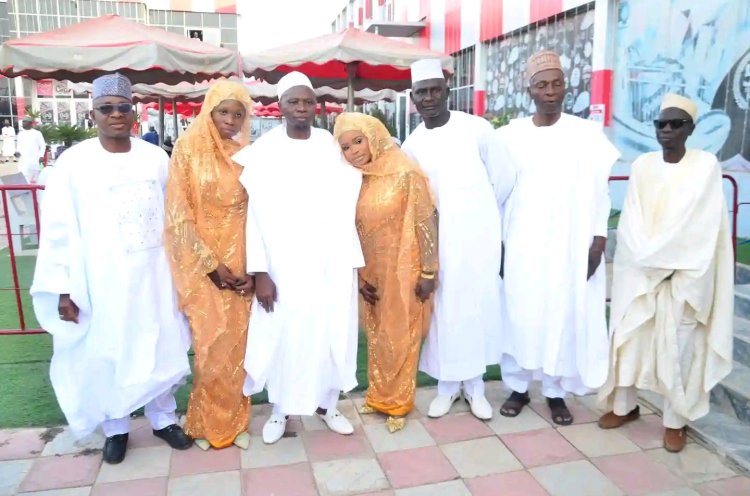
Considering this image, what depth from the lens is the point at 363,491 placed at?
2773mm

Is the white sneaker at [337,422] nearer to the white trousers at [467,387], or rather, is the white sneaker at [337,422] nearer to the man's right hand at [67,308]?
the white trousers at [467,387]

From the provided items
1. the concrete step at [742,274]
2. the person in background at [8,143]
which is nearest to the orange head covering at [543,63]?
the concrete step at [742,274]

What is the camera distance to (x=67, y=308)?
9.11 ft

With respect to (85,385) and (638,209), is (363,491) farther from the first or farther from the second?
(638,209)

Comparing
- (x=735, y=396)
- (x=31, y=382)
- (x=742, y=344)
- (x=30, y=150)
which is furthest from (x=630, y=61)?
(x=30, y=150)

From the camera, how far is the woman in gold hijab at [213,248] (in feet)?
9.23

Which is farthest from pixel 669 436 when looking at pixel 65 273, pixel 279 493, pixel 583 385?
pixel 65 273

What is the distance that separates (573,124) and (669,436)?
1.69 metres

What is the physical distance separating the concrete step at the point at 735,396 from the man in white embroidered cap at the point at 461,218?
1.36 m

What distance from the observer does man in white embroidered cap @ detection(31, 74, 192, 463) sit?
2.75 meters

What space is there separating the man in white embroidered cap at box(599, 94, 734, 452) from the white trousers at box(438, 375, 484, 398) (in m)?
0.76

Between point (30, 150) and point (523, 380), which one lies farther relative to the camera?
point (30, 150)

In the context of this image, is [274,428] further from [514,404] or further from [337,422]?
[514,404]

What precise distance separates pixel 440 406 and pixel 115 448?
1.74 metres
